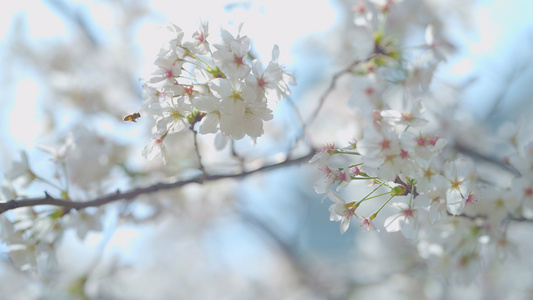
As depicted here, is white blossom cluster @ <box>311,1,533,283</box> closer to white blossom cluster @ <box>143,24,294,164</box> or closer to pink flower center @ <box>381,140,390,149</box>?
pink flower center @ <box>381,140,390,149</box>

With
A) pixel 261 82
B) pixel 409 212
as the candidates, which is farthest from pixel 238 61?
pixel 409 212

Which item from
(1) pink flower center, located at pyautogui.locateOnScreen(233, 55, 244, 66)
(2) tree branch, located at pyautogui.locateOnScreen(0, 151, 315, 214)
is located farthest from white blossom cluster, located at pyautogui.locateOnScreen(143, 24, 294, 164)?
(2) tree branch, located at pyautogui.locateOnScreen(0, 151, 315, 214)

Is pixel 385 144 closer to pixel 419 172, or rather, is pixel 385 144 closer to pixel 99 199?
pixel 419 172

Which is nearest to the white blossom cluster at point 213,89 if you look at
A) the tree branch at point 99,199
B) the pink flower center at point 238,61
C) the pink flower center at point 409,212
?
the pink flower center at point 238,61

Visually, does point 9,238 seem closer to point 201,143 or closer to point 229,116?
point 229,116

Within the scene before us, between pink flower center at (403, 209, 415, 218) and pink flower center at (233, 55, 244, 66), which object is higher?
pink flower center at (233, 55, 244, 66)

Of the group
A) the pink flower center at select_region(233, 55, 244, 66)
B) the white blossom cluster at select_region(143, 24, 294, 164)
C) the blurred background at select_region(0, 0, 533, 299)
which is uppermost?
the pink flower center at select_region(233, 55, 244, 66)

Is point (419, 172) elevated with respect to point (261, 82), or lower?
lower

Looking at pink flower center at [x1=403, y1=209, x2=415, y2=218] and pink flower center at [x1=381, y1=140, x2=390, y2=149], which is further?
pink flower center at [x1=403, y1=209, x2=415, y2=218]
